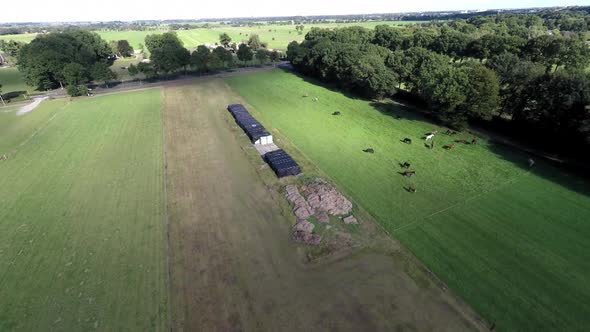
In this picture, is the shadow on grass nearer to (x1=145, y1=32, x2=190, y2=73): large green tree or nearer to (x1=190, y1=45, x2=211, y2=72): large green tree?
(x1=190, y1=45, x2=211, y2=72): large green tree

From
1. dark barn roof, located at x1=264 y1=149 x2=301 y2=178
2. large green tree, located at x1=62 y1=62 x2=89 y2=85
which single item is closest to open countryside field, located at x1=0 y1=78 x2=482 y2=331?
dark barn roof, located at x1=264 y1=149 x2=301 y2=178

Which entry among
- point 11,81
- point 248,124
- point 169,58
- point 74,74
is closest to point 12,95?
point 74,74

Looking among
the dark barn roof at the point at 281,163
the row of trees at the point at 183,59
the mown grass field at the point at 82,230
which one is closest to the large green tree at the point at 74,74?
the row of trees at the point at 183,59

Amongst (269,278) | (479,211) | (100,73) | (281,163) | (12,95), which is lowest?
(269,278)

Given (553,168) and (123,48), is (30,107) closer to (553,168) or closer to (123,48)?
(123,48)

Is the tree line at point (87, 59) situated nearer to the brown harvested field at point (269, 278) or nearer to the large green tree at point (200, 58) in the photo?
the large green tree at point (200, 58)

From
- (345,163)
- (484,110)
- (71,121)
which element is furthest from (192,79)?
(484,110)

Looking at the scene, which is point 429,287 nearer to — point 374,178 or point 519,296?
point 519,296

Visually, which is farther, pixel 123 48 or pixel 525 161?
pixel 123 48
